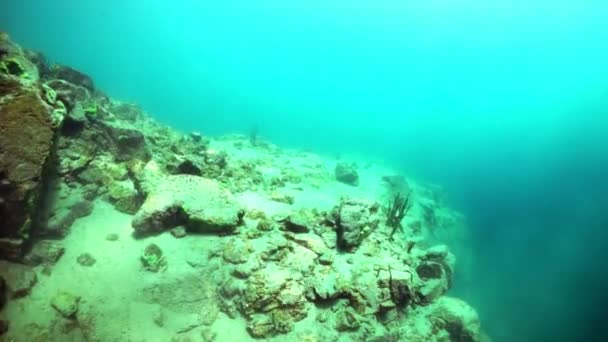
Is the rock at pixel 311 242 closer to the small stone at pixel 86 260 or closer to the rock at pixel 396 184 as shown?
the small stone at pixel 86 260

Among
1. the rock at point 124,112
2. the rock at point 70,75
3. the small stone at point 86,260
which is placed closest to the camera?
the small stone at point 86,260

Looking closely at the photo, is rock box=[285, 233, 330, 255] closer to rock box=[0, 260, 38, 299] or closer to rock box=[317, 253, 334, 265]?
rock box=[317, 253, 334, 265]

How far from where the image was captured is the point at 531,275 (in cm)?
2217

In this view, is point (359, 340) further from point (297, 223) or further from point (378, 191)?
point (378, 191)

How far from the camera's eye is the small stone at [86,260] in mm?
5961

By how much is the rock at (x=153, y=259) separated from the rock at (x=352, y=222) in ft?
14.3

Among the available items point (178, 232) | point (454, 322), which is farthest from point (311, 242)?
point (454, 322)

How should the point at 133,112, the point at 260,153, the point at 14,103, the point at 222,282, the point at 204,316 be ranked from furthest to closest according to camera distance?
the point at 260,153
the point at 133,112
the point at 222,282
the point at 204,316
the point at 14,103

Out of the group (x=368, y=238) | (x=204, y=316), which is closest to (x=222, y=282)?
(x=204, y=316)

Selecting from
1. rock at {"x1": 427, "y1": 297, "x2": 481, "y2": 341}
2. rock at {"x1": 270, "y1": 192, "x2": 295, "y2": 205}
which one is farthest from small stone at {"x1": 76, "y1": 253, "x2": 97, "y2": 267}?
rock at {"x1": 427, "y1": 297, "x2": 481, "y2": 341}

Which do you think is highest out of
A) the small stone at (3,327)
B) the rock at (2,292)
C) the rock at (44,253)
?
the rock at (44,253)

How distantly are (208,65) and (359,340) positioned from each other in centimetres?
21584

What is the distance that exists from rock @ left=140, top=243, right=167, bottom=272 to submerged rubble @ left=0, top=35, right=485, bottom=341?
39mm

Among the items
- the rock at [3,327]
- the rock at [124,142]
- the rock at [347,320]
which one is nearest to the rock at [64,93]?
the rock at [124,142]
